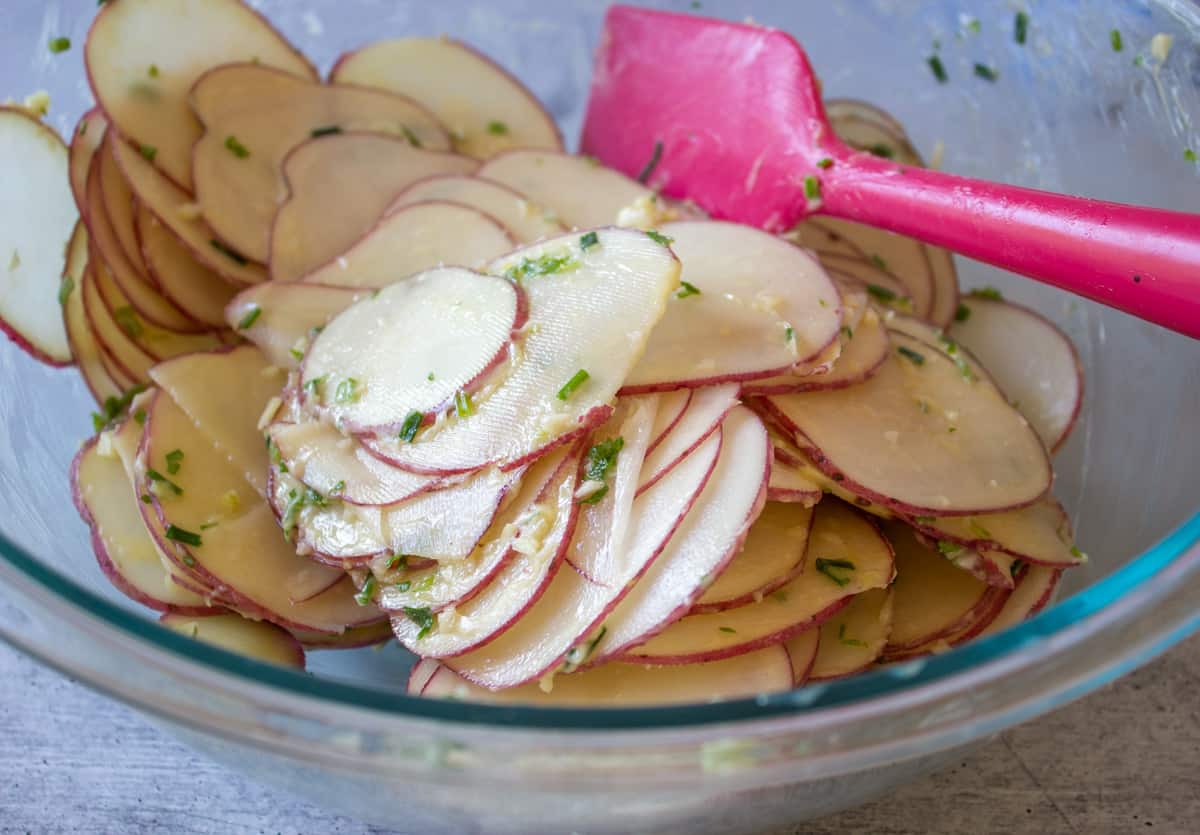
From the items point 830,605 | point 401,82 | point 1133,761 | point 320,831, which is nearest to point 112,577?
point 320,831

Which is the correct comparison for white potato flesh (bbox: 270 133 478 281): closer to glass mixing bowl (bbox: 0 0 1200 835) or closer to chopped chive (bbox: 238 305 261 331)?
chopped chive (bbox: 238 305 261 331)

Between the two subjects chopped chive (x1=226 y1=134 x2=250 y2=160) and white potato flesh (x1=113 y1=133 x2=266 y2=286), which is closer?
white potato flesh (x1=113 y1=133 x2=266 y2=286)

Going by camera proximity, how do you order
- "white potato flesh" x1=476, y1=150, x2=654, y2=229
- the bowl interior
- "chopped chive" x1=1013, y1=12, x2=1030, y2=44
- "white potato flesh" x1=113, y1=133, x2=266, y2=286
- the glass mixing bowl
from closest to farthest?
the glass mixing bowl, the bowl interior, "white potato flesh" x1=113, y1=133, x2=266, y2=286, "white potato flesh" x1=476, y1=150, x2=654, y2=229, "chopped chive" x1=1013, y1=12, x2=1030, y2=44

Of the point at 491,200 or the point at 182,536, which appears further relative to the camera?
the point at 491,200

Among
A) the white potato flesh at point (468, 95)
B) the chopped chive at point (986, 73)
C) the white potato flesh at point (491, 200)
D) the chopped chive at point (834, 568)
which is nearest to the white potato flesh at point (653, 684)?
the chopped chive at point (834, 568)

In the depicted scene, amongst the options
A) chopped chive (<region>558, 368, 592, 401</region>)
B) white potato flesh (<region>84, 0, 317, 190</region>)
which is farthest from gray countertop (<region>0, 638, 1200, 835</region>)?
white potato flesh (<region>84, 0, 317, 190</region>)

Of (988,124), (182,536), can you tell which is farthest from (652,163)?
(182,536)

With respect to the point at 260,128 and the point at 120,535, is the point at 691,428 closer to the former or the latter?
the point at 120,535

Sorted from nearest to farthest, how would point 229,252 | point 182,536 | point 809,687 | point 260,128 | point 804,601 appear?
point 809,687 → point 804,601 → point 182,536 → point 229,252 → point 260,128
